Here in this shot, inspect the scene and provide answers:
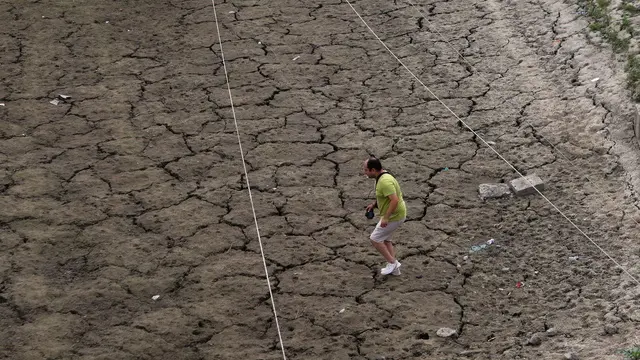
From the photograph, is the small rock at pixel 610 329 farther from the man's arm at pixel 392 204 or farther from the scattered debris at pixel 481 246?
the man's arm at pixel 392 204

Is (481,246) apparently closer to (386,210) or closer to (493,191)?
(493,191)

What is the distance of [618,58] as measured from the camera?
827 centimetres

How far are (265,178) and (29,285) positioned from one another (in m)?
2.07

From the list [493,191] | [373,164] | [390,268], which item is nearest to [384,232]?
[390,268]

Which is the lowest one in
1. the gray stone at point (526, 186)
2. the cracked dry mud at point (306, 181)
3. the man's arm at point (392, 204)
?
the cracked dry mud at point (306, 181)

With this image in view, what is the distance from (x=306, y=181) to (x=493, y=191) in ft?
4.88

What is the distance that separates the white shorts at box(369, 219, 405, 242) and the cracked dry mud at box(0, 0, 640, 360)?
0.85ft

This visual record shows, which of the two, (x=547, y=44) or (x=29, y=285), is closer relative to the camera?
(x=29, y=285)

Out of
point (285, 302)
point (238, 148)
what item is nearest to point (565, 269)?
point (285, 302)

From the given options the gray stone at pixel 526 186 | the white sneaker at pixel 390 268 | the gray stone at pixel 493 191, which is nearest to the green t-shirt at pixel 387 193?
the white sneaker at pixel 390 268

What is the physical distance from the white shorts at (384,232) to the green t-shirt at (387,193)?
4 centimetres

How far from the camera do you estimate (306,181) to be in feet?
24.6

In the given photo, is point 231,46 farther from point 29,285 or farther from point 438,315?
point 438,315

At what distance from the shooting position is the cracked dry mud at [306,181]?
5.94 metres
